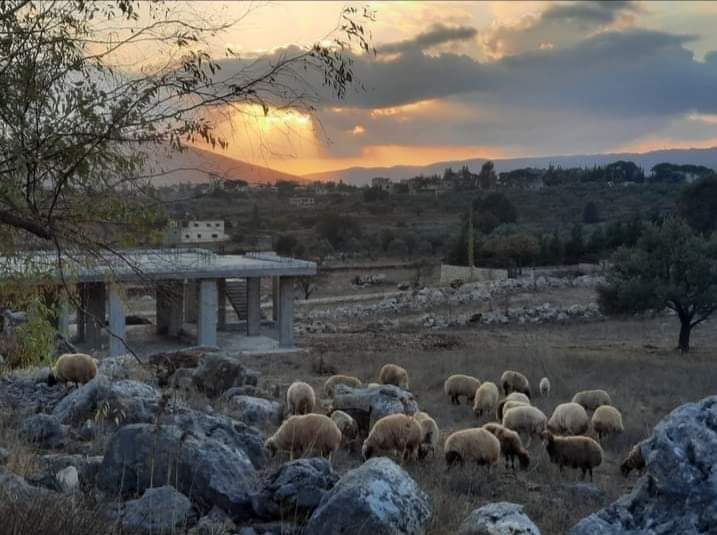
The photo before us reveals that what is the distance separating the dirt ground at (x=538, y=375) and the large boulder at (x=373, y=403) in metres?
0.95

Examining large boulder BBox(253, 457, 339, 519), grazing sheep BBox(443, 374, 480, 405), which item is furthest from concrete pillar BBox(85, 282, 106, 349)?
large boulder BBox(253, 457, 339, 519)

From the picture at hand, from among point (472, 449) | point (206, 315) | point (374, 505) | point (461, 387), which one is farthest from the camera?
point (206, 315)

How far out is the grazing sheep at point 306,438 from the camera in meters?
9.69

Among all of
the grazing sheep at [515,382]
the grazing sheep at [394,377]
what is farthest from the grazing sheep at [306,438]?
the grazing sheep at [515,382]

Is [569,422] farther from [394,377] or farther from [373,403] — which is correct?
[394,377]

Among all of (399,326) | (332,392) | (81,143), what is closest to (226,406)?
(332,392)

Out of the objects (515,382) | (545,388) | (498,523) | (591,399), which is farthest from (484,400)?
(498,523)

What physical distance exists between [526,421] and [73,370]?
7993 millimetres

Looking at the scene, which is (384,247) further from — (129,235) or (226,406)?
(129,235)

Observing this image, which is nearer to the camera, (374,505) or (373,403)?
(374,505)

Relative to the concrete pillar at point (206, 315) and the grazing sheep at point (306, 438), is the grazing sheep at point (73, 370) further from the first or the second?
the concrete pillar at point (206, 315)

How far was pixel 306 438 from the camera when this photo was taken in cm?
973

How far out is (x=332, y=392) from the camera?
1678 cm

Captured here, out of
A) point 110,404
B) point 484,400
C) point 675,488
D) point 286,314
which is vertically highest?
point 675,488
